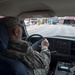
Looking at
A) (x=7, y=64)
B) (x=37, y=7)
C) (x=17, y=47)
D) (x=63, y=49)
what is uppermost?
(x=37, y=7)

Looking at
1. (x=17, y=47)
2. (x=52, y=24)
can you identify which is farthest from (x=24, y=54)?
(x=52, y=24)

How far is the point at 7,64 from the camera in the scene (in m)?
2.26

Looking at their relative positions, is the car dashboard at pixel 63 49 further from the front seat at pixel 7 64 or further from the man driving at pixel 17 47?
the front seat at pixel 7 64

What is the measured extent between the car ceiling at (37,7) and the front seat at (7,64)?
68 centimetres

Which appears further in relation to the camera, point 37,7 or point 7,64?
point 37,7

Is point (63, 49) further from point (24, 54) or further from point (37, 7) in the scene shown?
point (24, 54)

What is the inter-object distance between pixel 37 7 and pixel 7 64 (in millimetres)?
1257

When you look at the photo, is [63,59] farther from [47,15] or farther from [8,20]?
[8,20]

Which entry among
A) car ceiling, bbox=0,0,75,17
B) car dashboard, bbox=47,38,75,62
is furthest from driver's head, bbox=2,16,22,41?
car dashboard, bbox=47,38,75,62

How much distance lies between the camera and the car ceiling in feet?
9.23

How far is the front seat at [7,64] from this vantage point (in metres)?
2.23

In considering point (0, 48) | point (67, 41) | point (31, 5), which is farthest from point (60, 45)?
point (0, 48)

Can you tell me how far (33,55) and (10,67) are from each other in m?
0.35

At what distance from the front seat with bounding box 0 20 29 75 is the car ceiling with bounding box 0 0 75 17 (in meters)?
0.68
